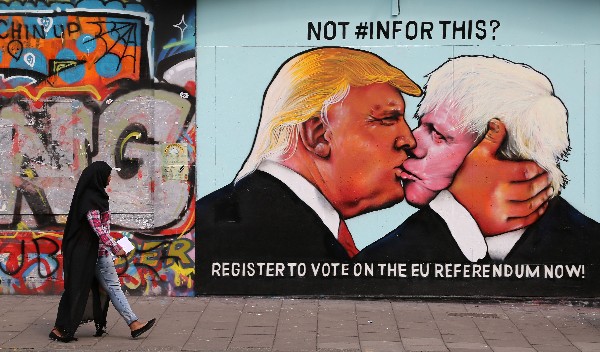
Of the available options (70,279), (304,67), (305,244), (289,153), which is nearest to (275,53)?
(304,67)

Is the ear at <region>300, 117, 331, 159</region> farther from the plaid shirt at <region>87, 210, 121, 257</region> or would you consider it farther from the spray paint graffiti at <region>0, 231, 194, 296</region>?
the plaid shirt at <region>87, 210, 121, 257</region>

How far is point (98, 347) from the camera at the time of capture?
8898 millimetres

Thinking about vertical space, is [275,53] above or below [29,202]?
above

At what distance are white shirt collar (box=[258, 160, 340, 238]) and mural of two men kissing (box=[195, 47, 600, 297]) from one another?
2cm

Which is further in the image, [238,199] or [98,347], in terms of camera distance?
[238,199]

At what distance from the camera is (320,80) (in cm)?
1108

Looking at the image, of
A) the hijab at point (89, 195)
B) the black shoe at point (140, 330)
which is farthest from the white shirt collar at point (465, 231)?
the hijab at point (89, 195)

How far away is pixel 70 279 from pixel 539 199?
5292 mm

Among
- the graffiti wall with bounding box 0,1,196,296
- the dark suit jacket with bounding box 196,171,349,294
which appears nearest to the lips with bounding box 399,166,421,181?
the dark suit jacket with bounding box 196,171,349,294

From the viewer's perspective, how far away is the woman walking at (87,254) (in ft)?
29.5

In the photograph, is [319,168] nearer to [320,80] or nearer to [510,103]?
[320,80]

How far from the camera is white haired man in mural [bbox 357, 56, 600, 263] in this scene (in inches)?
434

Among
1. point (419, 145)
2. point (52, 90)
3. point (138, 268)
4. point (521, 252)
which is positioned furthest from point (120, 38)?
point (521, 252)

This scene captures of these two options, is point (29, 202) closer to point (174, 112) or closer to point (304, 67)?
point (174, 112)
